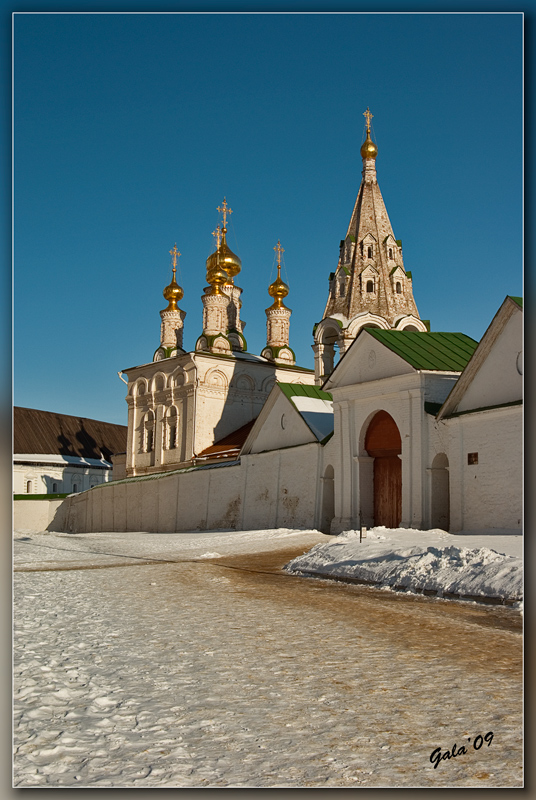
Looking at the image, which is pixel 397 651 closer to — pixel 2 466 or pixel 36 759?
pixel 36 759

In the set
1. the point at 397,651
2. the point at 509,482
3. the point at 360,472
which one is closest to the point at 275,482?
the point at 360,472

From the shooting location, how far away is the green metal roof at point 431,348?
19.5 metres

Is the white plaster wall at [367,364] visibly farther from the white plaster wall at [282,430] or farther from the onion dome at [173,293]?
the onion dome at [173,293]

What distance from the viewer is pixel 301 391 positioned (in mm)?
25453

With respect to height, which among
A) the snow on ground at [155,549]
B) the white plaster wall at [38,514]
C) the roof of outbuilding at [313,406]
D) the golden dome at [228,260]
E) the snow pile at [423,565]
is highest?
the golden dome at [228,260]

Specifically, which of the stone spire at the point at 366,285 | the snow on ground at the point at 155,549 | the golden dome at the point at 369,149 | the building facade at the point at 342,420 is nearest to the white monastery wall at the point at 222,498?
the building facade at the point at 342,420

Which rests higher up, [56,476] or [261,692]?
[261,692]

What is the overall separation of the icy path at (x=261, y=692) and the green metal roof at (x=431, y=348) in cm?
1175

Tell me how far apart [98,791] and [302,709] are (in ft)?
4.77

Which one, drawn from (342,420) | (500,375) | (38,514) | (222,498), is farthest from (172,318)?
(500,375)

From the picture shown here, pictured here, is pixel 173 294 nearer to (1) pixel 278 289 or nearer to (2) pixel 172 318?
(2) pixel 172 318

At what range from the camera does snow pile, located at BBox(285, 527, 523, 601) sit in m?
8.29

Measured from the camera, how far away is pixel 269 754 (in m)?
3.13

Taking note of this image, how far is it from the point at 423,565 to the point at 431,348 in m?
11.7
